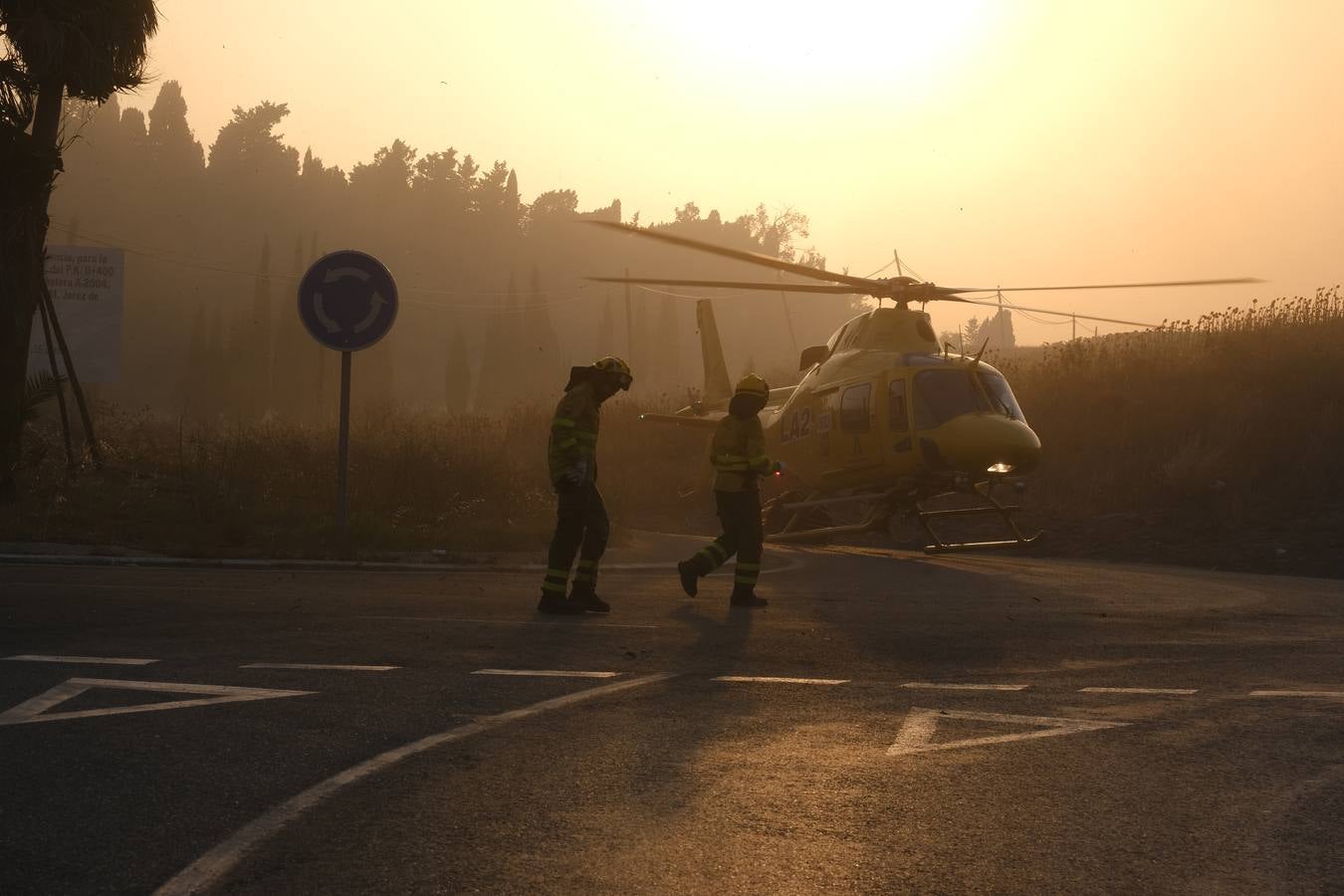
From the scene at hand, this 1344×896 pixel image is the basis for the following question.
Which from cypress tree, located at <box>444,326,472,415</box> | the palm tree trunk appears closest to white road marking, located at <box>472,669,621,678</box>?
the palm tree trunk

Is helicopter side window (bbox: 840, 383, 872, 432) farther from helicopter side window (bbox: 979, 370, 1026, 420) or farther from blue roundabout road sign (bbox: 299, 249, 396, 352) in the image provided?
blue roundabout road sign (bbox: 299, 249, 396, 352)

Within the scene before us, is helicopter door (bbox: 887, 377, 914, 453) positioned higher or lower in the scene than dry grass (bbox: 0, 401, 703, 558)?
higher

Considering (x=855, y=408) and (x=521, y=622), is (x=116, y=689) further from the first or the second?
(x=855, y=408)

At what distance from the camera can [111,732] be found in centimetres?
505

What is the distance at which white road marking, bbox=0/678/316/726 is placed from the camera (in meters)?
→ 5.29

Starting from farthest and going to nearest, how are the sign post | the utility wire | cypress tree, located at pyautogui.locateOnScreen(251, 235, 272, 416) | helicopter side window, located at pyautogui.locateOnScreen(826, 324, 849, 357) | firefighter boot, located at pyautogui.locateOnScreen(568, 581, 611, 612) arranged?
the utility wire < cypress tree, located at pyautogui.locateOnScreen(251, 235, 272, 416) < helicopter side window, located at pyautogui.locateOnScreen(826, 324, 849, 357) < the sign post < firefighter boot, located at pyautogui.locateOnScreen(568, 581, 611, 612)

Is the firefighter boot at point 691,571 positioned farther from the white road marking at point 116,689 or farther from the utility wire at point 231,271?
the utility wire at point 231,271

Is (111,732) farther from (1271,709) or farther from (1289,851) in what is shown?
(1271,709)

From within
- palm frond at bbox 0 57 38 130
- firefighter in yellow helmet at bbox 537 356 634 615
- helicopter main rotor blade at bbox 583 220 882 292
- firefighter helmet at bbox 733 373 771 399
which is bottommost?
firefighter in yellow helmet at bbox 537 356 634 615

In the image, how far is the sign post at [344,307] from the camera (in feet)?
43.6

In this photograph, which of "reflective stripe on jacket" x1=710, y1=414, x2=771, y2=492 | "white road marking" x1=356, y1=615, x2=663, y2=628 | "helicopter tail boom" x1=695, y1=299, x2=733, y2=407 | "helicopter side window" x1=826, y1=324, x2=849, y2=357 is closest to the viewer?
"white road marking" x1=356, y1=615, x2=663, y2=628

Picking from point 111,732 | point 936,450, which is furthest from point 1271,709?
point 936,450

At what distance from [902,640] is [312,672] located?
3.64 m

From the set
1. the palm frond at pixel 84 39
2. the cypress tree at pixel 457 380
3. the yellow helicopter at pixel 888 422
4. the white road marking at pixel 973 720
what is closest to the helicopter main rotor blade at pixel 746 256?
the yellow helicopter at pixel 888 422
